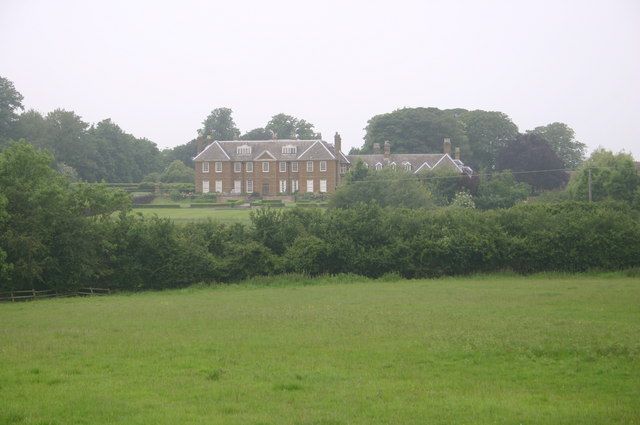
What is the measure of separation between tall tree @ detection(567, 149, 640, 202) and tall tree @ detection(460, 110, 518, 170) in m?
48.2

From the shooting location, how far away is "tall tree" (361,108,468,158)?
392 ft

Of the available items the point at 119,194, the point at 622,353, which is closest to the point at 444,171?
the point at 119,194

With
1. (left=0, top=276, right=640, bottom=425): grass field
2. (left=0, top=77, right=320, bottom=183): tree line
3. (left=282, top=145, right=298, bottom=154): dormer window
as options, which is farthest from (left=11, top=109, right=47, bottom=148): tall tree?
(left=0, top=276, right=640, bottom=425): grass field

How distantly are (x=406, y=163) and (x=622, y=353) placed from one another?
8908 centimetres

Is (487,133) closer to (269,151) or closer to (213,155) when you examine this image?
(269,151)

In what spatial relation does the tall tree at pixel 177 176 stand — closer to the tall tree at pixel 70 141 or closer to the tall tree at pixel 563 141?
the tall tree at pixel 70 141

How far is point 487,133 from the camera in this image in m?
128

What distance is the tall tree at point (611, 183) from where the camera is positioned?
7175 centimetres

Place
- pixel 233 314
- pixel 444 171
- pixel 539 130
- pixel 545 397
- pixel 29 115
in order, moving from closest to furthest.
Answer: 1. pixel 545 397
2. pixel 233 314
3. pixel 444 171
4. pixel 29 115
5. pixel 539 130

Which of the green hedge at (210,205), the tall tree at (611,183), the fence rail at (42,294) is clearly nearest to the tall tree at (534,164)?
the tall tree at (611,183)

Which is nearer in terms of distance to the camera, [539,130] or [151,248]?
[151,248]

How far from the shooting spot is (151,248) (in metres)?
42.4

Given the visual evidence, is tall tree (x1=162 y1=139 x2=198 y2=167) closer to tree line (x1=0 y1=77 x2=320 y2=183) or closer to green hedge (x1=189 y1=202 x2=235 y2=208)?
tree line (x1=0 y1=77 x2=320 y2=183)

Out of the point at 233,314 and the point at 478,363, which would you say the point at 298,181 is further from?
the point at 478,363
